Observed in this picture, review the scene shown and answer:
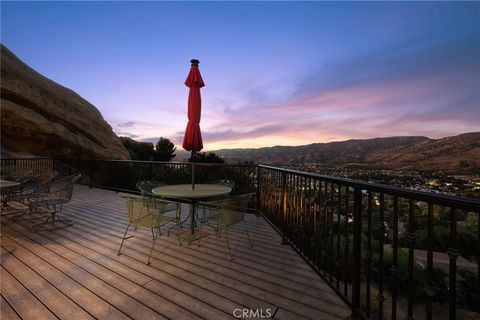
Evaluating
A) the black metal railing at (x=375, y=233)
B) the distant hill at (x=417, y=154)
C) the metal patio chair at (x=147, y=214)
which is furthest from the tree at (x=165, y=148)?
the metal patio chair at (x=147, y=214)

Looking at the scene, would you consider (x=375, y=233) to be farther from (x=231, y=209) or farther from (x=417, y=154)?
(x=417, y=154)

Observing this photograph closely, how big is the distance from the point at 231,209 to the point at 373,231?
167 centimetres

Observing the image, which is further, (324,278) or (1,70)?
(1,70)

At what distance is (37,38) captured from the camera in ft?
29.1

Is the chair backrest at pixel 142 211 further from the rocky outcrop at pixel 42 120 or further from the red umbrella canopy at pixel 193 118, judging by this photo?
the rocky outcrop at pixel 42 120

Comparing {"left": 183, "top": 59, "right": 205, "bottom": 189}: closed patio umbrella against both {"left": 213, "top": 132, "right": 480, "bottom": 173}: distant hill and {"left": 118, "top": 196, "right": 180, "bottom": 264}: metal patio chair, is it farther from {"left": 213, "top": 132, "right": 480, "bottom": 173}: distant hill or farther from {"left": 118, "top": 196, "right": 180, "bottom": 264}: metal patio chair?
{"left": 213, "top": 132, "right": 480, "bottom": 173}: distant hill

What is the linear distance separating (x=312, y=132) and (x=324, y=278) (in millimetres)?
17917

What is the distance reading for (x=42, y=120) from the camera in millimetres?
9711

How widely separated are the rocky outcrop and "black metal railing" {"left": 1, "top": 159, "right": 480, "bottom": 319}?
9731mm

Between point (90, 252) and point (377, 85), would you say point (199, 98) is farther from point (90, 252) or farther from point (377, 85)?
point (377, 85)

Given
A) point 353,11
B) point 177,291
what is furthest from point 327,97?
point 177,291

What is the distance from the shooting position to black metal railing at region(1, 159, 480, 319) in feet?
3.75

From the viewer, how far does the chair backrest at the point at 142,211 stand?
267 cm

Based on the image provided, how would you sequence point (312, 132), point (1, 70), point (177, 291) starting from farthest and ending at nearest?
point (312, 132) → point (1, 70) → point (177, 291)
